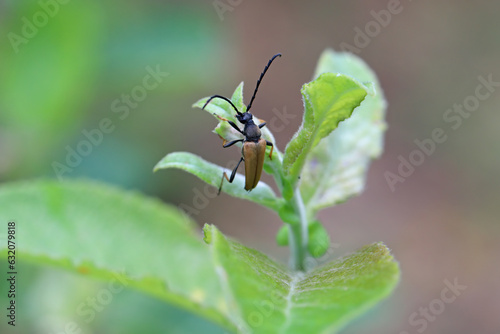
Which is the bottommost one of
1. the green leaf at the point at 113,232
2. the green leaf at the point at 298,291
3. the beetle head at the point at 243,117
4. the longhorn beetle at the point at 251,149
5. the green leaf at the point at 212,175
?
the green leaf at the point at 113,232

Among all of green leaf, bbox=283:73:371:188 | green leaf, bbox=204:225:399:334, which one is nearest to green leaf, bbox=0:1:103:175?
green leaf, bbox=283:73:371:188

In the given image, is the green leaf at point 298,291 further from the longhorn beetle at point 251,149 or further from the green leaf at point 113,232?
the green leaf at point 113,232

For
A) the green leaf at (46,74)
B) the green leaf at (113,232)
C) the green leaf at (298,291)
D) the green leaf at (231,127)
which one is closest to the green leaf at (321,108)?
the green leaf at (231,127)

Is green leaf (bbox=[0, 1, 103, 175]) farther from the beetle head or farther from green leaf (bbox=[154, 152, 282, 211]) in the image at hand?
green leaf (bbox=[154, 152, 282, 211])

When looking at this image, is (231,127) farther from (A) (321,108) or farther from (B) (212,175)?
(A) (321,108)

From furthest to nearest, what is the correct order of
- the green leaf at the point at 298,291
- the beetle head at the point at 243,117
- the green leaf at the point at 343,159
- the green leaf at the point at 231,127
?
the green leaf at the point at 343,159 < the beetle head at the point at 243,117 < the green leaf at the point at 231,127 < the green leaf at the point at 298,291

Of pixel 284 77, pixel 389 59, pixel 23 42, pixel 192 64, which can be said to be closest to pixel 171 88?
pixel 192 64
